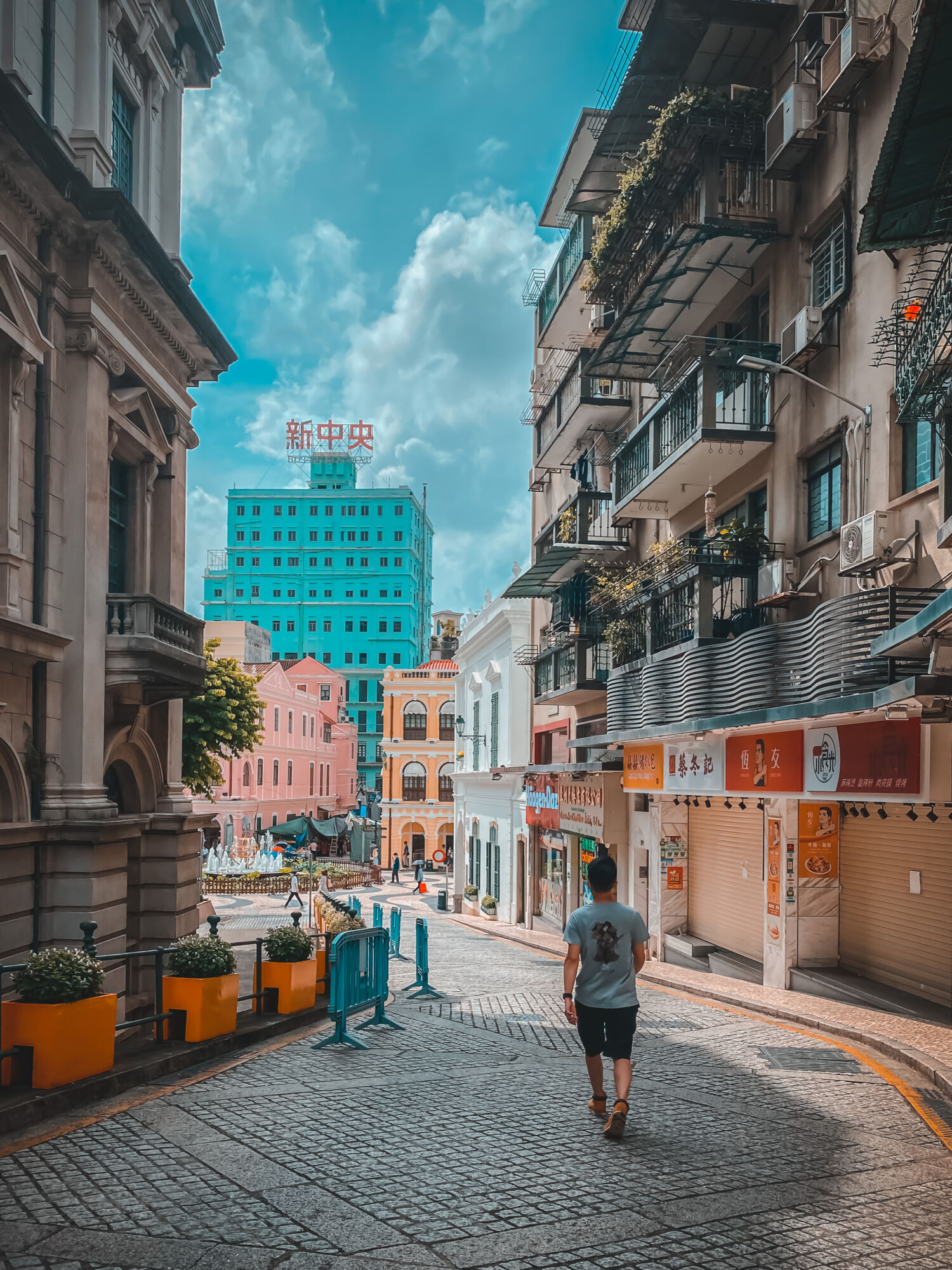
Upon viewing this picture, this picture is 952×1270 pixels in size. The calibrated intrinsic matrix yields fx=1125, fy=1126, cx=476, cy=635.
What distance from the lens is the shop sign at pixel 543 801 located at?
30562mm

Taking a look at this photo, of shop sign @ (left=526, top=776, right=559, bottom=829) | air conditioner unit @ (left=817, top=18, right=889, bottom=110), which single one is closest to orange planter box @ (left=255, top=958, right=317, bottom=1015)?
air conditioner unit @ (left=817, top=18, right=889, bottom=110)

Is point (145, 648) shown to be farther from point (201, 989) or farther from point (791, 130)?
point (791, 130)

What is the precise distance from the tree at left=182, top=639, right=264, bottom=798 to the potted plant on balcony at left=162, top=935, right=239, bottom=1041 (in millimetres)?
18618

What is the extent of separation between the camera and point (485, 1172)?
6523 millimetres

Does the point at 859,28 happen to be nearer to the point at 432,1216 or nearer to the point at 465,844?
the point at 432,1216

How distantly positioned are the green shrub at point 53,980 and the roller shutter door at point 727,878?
40.0 ft

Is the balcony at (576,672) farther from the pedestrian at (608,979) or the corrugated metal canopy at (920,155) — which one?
the pedestrian at (608,979)

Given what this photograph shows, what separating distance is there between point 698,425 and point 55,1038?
1273 centimetres

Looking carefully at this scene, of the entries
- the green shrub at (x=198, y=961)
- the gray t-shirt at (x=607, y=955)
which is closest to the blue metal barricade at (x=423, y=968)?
the green shrub at (x=198, y=961)

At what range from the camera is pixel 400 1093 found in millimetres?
8602

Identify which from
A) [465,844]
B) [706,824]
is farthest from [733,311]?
[465,844]

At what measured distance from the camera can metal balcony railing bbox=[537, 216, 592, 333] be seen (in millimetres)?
27141

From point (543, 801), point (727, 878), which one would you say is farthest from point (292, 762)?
point (727, 878)

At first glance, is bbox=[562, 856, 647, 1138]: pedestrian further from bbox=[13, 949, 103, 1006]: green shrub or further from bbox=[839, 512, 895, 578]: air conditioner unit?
bbox=[839, 512, 895, 578]: air conditioner unit
